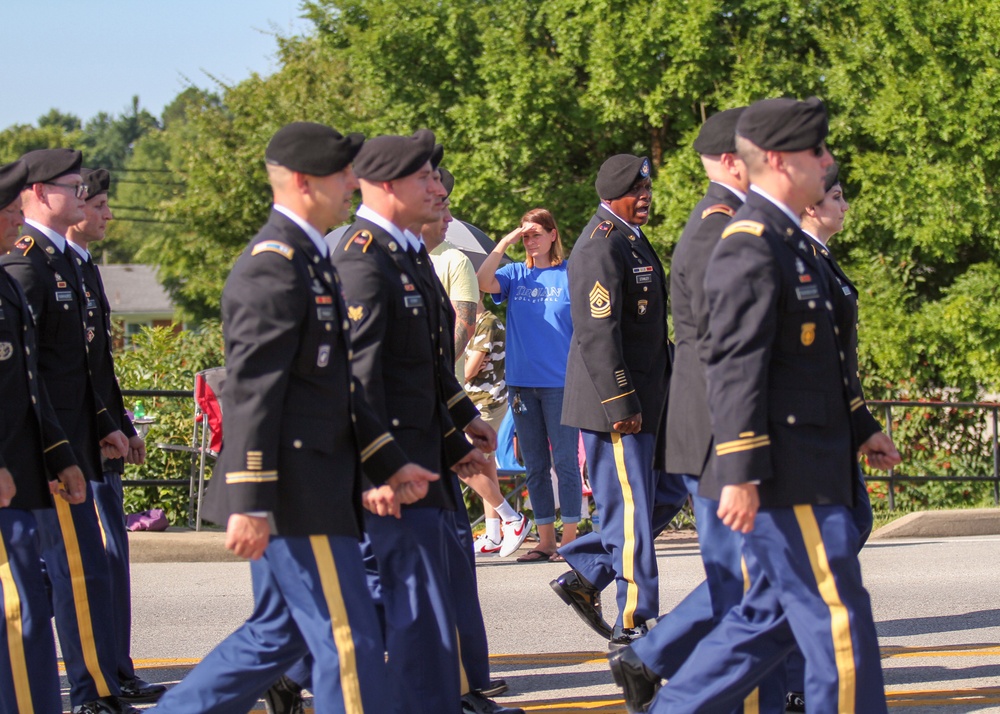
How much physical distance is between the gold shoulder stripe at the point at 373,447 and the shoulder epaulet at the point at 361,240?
2.52 ft

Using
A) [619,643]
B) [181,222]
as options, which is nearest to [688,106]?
[619,643]

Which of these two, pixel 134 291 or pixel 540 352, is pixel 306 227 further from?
pixel 134 291

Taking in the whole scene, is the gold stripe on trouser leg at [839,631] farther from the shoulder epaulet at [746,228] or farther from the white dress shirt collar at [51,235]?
the white dress shirt collar at [51,235]

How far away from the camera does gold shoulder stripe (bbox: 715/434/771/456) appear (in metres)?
4.17

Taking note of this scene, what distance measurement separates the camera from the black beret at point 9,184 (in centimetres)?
514

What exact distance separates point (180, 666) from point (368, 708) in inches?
100

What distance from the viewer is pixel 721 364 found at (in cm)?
423

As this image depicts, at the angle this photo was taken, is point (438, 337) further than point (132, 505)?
No

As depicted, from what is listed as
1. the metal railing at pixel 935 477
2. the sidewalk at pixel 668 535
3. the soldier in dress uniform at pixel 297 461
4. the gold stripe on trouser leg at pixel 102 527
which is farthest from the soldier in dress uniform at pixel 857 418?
the metal railing at pixel 935 477

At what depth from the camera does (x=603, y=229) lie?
6574 mm

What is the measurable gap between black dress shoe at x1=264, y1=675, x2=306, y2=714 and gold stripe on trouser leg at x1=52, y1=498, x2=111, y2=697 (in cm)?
74

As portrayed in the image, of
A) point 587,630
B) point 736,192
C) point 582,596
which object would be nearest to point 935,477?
point 587,630

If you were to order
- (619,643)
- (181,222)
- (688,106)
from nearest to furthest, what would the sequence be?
(619,643)
(688,106)
(181,222)

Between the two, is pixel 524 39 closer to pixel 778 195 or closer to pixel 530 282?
pixel 530 282
